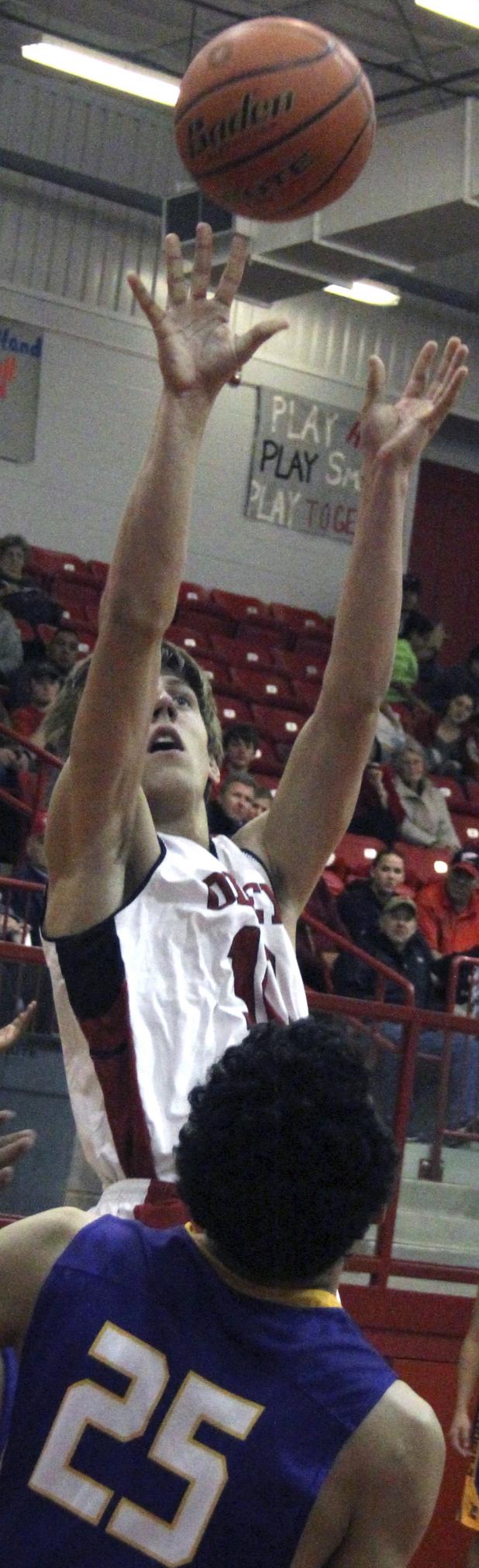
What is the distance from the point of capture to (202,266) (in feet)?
8.61

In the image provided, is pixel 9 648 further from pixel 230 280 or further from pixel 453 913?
pixel 230 280

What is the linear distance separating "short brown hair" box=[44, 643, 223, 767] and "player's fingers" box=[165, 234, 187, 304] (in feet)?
1.77

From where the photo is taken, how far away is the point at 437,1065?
Result: 21.0ft

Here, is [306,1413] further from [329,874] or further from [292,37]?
[329,874]

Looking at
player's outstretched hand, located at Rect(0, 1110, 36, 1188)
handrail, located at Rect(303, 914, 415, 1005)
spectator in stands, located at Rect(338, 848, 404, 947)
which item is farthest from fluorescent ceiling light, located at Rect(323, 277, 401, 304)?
player's outstretched hand, located at Rect(0, 1110, 36, 1188)

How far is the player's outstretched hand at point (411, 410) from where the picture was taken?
2.95 metres

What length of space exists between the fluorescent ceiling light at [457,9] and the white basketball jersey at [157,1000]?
27.7 ft

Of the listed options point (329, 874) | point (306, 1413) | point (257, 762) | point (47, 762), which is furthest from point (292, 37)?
point (257, 762)

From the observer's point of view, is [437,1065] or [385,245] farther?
[385,245]

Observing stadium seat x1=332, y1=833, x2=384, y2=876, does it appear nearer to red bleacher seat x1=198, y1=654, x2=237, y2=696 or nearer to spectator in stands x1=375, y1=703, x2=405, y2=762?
spectator in stands x1=375, y1=703, x2=405, y2=762

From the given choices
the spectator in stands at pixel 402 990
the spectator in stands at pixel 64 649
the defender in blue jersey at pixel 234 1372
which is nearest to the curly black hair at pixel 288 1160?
the defender in blue jersey at pixel 234 1372

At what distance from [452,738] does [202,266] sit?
11.0 metres

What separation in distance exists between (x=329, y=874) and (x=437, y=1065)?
3361mm

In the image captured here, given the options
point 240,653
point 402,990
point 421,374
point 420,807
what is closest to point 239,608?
point 240,653
